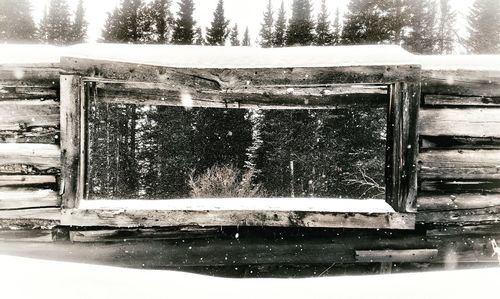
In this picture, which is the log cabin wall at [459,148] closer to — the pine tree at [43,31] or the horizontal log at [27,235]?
the horizontal log at [27,235]

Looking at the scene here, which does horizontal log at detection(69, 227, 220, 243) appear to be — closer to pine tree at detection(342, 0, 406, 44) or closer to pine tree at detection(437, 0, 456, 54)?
pine tree at detection(342, 0, 406, 44)

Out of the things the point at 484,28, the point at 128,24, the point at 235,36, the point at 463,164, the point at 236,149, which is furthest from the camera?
the point at 235,36

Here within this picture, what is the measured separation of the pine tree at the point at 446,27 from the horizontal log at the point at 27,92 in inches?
1078

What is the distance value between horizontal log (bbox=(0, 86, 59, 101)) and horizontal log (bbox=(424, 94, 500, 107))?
2.99 m

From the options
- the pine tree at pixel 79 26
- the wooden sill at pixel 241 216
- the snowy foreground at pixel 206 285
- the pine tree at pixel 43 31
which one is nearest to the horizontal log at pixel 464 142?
the wooden sill at pixel 241 216

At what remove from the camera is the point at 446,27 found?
3112cm

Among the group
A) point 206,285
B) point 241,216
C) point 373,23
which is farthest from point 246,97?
point 373,23

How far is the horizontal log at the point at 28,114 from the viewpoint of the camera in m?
3.15

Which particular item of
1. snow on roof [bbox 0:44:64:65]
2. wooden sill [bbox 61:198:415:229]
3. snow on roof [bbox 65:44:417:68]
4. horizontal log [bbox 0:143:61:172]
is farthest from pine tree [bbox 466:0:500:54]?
horizontal log [bbox 0:143:61:172]

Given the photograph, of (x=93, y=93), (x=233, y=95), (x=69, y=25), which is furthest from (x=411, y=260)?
(x=69, y=25)

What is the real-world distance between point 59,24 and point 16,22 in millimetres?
3782

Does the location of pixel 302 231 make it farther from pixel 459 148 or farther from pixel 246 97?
pixel 246 97

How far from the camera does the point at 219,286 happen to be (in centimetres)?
233

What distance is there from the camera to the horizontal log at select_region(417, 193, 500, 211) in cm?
311
